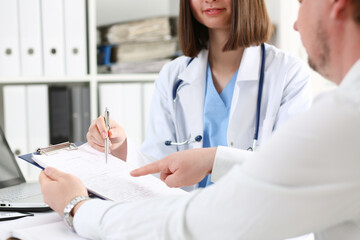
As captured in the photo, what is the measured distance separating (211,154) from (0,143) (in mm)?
578

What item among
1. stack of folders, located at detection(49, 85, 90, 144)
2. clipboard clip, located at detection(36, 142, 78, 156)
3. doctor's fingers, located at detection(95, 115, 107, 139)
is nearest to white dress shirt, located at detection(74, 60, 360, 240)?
clipboard clip, located at detection(36, 142, 78, 156)

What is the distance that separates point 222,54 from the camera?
1.48 m

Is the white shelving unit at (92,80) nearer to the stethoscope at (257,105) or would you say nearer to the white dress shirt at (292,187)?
the stethoscope at (257,105)

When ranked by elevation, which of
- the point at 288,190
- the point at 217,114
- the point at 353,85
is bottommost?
the point at 217,114

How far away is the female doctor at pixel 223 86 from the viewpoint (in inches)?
52.5

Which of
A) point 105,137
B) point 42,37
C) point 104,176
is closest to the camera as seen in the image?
point 104,176

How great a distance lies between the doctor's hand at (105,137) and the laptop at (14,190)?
0.17 metres

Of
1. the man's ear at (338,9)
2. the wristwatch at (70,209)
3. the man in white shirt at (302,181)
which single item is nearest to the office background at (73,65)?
the wristwatch at (70,209)

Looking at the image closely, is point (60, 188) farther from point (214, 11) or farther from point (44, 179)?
point (214, 11)

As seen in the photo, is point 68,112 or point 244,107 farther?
point 68,112

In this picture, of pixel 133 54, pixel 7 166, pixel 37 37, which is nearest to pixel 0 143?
pixel 7 166

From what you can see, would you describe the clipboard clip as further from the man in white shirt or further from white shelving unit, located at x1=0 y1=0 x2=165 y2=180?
white shelving unit, located at x1=0 y1=0 x2=165 y2=180

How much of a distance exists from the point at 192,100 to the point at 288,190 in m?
0.93

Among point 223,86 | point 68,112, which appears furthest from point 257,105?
point 68,112
